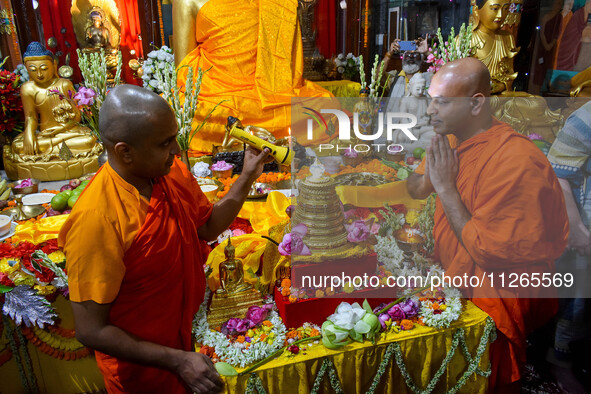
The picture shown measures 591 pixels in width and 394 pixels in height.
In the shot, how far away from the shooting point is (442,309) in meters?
1.78

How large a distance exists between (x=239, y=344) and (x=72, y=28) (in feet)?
23.9

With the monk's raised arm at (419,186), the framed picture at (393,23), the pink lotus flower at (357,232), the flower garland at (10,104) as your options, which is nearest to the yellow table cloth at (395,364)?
the pink lotus flower at (357,232)

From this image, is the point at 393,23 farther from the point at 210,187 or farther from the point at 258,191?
the point at 210,187

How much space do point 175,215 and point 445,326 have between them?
1.13m

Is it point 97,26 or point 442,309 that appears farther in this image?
point 97,26

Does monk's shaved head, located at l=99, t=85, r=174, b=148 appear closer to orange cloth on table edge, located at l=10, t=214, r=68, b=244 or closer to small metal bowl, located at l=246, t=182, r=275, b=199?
orange cloth on table edge, located at l=10, t=214, r=68, b=244

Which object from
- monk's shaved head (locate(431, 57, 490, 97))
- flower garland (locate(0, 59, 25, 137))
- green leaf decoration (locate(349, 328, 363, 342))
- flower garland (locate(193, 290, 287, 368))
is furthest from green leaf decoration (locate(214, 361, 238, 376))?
flower garland (locate(0, 59, 25, 137))

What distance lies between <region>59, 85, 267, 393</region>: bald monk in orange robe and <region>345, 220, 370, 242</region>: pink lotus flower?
0.63 metres

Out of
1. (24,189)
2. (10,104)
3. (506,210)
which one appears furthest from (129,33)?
(506,210)

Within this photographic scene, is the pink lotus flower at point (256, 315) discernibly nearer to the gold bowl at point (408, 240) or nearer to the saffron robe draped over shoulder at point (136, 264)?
the saffron robe draped over shoulder at point (136, 264)

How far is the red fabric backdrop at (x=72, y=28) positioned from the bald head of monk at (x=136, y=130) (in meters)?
6.59

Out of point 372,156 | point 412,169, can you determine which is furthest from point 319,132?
point 412,169

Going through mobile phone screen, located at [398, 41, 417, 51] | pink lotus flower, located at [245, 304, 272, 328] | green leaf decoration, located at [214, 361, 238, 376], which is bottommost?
green leaf decoration, located at [214, 361, 238, 376]

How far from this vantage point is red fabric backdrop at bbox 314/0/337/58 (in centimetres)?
775
